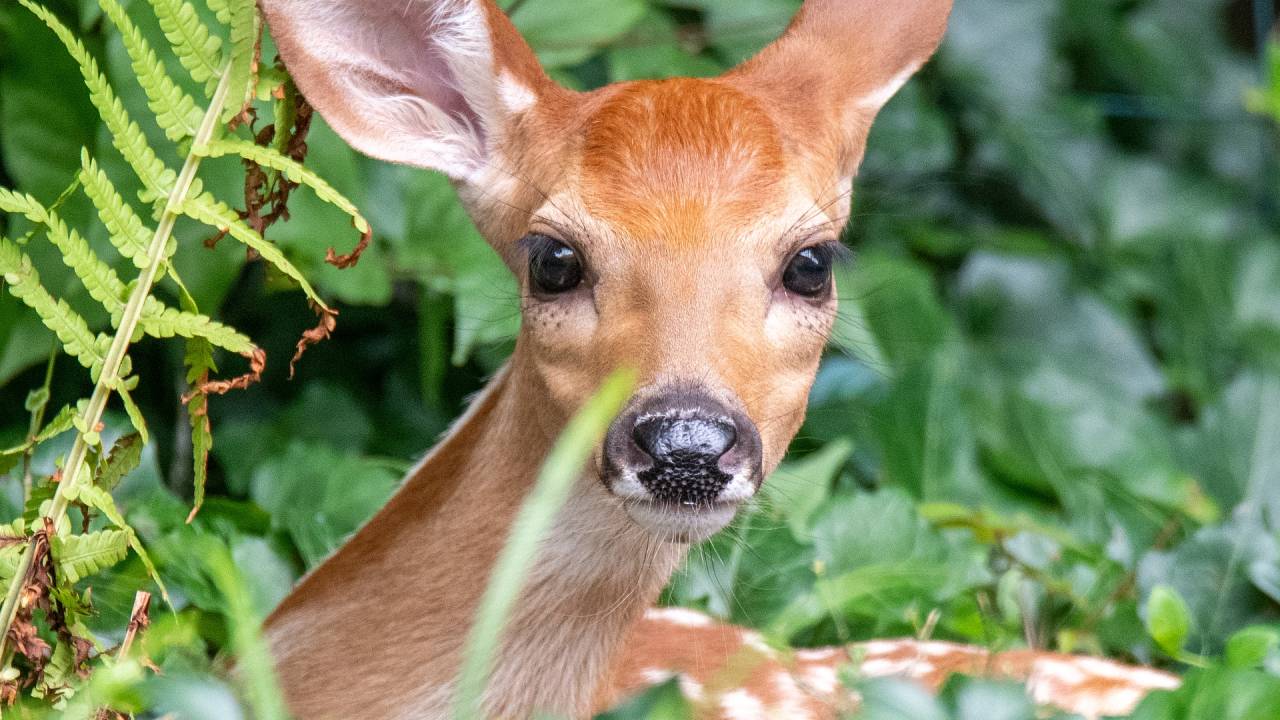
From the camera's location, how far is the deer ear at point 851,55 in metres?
2.26

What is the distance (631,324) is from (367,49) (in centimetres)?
56

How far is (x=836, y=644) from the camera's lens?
107 inches

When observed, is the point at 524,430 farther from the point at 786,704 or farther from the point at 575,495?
the point at 786,704

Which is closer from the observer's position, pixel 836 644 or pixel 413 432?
pixel 836 644

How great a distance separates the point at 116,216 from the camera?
1.81 meters

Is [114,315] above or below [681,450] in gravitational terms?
above

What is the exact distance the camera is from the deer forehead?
197 centimetres

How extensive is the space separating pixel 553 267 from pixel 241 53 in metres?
0.45

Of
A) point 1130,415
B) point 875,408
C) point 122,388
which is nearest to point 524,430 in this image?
point 122,388

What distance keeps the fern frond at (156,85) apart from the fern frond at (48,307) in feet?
0.71

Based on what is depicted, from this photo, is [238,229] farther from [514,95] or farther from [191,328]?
[514,95]

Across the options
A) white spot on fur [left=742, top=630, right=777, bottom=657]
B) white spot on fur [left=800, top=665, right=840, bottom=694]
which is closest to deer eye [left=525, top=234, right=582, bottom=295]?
white spot on fur [left=742, top=630, right=777, bottom=657]

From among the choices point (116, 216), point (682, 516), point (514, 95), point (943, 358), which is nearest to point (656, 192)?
point (514, 95)

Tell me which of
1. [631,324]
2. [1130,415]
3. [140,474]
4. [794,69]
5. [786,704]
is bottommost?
[1130,415]
